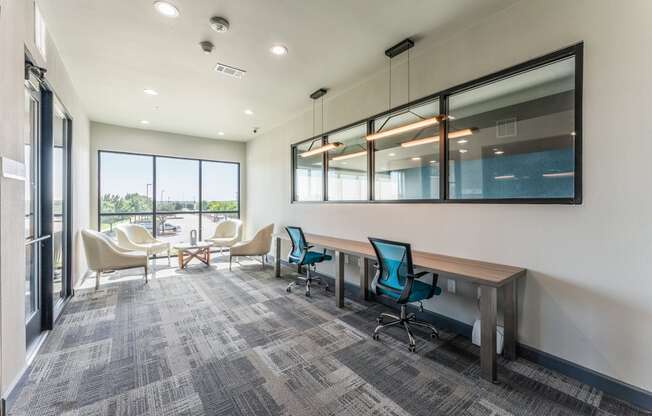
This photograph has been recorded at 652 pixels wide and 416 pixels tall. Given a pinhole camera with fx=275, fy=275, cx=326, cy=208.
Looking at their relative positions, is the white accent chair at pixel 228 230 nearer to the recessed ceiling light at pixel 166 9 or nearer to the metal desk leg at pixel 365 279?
the metal desk leg at pixel 365 279

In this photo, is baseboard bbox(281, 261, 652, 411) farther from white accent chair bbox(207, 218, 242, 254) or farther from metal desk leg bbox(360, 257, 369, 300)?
white accent chair bbox(207, 218, 242, 254)

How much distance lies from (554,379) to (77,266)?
6423 mm

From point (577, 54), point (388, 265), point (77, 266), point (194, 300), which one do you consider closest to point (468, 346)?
point (388, 265)

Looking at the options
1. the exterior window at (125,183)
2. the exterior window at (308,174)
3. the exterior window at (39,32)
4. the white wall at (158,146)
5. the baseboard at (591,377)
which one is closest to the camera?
the baseboard at (591,377)

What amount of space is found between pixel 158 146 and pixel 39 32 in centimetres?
446

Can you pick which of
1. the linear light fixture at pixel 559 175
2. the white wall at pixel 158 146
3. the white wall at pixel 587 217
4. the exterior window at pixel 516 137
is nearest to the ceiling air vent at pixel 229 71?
the white wall at pixel 587 217

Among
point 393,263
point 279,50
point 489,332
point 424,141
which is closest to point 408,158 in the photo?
point 424,141

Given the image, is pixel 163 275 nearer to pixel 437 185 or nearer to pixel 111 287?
pixel 111 287

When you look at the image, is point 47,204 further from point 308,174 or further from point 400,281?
point 400,281

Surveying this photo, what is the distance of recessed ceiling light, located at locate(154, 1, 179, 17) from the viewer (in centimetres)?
248

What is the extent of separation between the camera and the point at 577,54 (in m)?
2.20

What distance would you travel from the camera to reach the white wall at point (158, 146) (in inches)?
240

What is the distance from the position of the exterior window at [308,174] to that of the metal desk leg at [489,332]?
3361mm

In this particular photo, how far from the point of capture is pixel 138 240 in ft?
20.5
